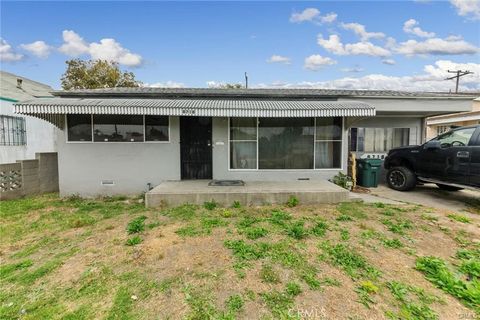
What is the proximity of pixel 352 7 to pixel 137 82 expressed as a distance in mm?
22332

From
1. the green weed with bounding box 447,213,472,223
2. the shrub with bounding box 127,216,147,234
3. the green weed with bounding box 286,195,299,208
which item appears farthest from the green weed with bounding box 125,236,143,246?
the green weed with bounding box 447,213,472,223

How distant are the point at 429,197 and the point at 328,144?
10.6 feet

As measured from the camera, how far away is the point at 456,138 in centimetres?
675

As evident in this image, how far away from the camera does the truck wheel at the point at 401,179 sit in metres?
7.90

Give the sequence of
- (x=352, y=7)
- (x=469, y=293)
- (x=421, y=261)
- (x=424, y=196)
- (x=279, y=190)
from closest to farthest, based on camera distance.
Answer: (x=469, y=293)
(x=421, y=261)
(x=279, y=190)
(x=424, y=196)
(x=352, y=7)

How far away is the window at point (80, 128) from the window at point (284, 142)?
4.34m

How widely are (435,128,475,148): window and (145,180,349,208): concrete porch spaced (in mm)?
3142

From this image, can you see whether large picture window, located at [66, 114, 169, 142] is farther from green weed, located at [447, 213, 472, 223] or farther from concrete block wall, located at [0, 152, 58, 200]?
green weed, located at [447, 213, 472, 223]

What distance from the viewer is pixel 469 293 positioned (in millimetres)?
2883

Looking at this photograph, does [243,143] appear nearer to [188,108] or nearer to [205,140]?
[205,140]

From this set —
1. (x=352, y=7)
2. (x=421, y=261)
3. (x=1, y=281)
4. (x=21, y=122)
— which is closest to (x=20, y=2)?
(x=21, y=122)

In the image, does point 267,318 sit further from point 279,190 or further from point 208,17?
point 208,17

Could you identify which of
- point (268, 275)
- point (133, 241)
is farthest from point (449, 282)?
point (133, 241)

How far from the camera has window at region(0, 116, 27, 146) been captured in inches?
384
